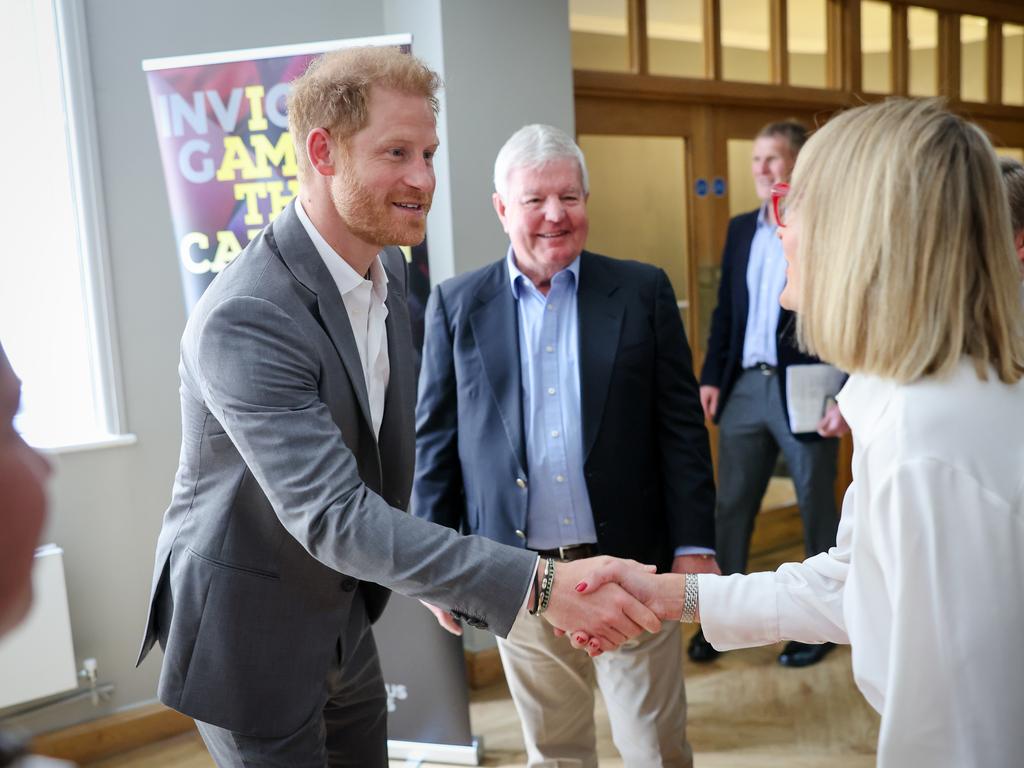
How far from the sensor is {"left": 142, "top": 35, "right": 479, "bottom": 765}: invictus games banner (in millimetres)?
3006

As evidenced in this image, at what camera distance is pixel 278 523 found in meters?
1.59

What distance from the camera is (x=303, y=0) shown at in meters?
3.61

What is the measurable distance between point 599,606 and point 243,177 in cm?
191

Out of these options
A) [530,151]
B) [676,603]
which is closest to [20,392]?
[676,603]

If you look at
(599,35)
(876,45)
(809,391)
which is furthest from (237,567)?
(876,45)

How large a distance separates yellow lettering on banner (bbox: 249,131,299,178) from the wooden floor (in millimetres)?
1894

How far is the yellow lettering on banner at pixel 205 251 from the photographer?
306cm

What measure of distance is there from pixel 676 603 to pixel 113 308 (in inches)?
90.6

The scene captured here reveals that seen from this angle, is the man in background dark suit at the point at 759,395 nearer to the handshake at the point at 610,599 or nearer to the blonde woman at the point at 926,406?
the handshake at the point at 610,599

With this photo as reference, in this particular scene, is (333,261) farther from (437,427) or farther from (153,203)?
(153,203)

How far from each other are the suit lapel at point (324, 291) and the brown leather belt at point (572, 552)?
2.64 ft

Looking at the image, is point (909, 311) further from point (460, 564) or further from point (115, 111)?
point (115, 111)

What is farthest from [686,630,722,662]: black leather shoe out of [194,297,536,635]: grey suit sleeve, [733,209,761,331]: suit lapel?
[194,297,536,635]: grey suit sleeve

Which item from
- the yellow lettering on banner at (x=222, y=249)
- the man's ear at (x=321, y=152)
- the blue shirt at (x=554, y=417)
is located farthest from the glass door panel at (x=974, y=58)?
the man's ear at (x=321, y=152)
